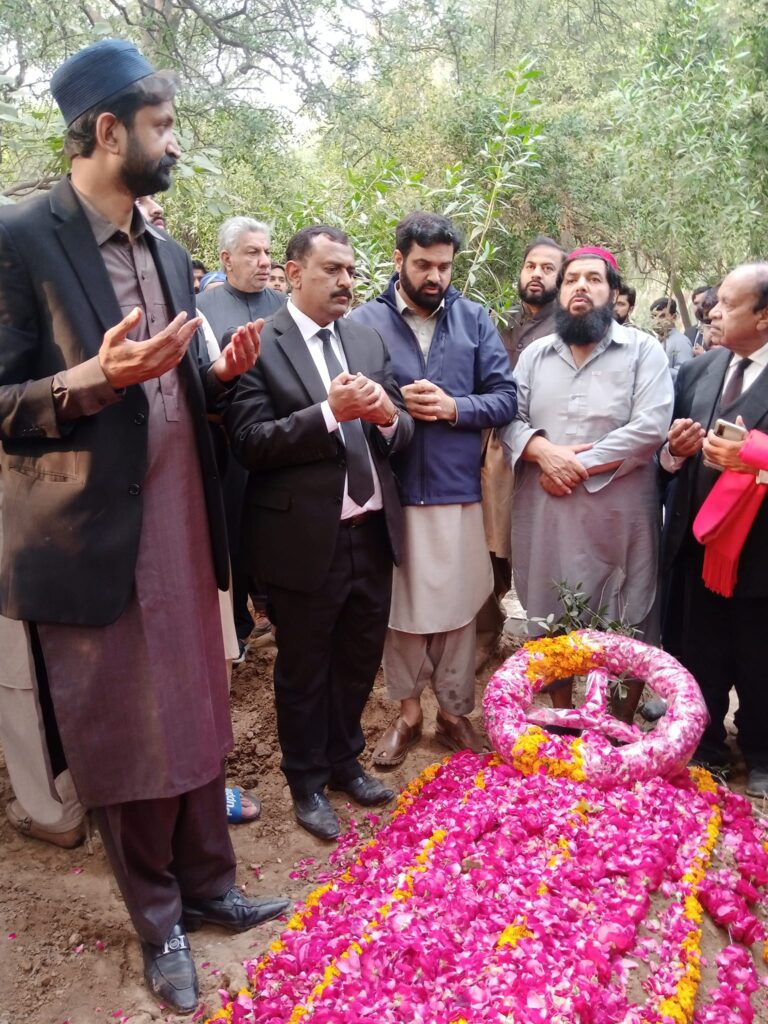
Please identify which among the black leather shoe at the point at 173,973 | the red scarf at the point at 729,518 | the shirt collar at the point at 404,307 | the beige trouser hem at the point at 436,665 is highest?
the shirt collar at the point at 404,307

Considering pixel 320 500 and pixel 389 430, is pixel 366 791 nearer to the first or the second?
pixel 320 500

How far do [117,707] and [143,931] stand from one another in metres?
0.74

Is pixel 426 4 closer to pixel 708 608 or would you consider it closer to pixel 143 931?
pixel 708 608

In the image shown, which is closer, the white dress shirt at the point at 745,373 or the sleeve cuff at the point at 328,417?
the sleeve cuff at the point at 328,417

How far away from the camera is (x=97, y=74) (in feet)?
7.77

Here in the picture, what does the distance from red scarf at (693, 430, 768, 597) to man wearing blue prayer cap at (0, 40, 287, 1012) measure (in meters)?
2.08

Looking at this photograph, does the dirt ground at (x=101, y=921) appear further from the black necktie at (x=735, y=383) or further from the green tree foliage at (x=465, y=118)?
the green tree foliage at (x=465, y=118)

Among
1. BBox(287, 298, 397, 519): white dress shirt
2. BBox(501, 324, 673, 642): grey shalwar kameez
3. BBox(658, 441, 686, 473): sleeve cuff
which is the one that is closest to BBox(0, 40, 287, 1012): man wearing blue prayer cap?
BBox(287, 298, 397, 519): white dress shirt

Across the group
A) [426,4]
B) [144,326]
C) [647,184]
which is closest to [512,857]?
[144,326]

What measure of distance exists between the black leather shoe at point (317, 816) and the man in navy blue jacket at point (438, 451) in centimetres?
56

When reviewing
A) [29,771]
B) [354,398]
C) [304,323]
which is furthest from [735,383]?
[29,771]

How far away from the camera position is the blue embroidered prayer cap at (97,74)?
7.75 feet

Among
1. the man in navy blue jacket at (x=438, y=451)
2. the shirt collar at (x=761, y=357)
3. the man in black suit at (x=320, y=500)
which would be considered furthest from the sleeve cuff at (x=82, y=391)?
the shirt collar at (x=761, y=357)

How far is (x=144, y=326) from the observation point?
103 inches
